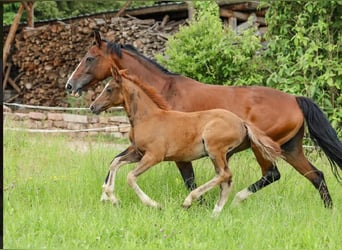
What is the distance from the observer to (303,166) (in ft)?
20.5

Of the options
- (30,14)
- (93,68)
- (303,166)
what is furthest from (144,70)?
(30,14)

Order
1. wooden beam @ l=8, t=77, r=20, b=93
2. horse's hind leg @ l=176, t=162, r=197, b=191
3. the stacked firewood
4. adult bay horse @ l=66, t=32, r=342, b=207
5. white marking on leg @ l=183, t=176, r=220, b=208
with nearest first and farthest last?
white marking on leg @ l=183, t=176, r=220, b=208, horse's hind leg @ l=176, t=162, r=197, b=191, adult bay horse @ l=66, t=32, r=342, b=207, the stacked firewood, wooden beam @ l=8, t=77, r=20, b=93

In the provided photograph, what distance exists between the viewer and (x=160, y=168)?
685 cm

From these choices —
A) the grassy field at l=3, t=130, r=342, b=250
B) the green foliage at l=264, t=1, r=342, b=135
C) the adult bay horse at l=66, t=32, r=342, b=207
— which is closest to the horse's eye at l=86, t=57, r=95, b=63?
the adult bay horse at l=66, t=32, r=342, b=207

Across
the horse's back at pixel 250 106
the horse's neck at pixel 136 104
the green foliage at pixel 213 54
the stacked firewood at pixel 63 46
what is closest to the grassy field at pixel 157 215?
the horse's back at pixel 250 106

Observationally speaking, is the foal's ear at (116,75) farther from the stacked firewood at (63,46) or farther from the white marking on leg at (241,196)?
the stacked firewood at (63,46)

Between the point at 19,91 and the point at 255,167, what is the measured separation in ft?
30.6

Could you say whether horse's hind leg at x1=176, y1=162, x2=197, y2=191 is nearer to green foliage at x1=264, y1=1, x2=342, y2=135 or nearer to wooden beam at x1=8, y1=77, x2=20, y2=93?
green foliage at x1=264, y1=1, x2=342, y2=135

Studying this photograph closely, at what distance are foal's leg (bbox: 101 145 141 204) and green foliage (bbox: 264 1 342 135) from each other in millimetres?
4275

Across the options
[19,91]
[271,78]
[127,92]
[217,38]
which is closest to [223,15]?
[217,38]

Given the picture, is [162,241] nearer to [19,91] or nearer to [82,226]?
[82,226]

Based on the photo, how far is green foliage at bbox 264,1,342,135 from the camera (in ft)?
30.5

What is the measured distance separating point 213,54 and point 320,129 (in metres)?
3.97

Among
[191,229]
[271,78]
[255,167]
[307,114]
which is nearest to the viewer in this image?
[191,229]
